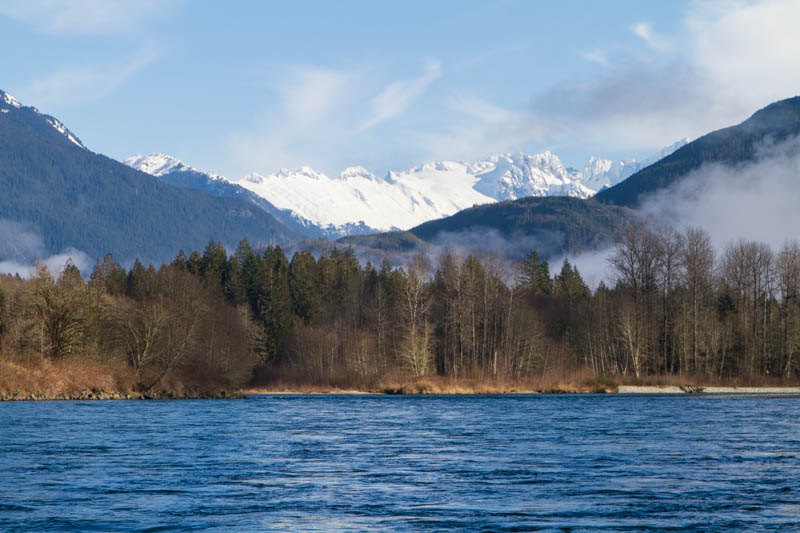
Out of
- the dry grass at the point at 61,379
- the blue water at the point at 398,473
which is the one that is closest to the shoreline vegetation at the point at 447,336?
the dry grass at the point at 61,379

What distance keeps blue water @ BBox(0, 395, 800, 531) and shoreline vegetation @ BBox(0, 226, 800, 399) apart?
3168 cm

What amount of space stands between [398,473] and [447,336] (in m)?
90.3

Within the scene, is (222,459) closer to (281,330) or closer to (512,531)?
(512,531)

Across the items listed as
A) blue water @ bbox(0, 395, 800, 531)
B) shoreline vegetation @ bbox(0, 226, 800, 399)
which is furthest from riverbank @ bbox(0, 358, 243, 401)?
blue water @ bbox(0, 395, 800, 531)

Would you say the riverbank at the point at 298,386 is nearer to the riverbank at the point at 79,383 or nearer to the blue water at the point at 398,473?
the riverbank at the point at 79,383

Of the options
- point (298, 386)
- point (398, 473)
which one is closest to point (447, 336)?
point (298, 386)

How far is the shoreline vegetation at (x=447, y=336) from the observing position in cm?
8106

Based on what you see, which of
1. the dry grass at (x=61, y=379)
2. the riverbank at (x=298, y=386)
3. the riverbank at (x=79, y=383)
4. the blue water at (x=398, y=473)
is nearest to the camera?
the blue water at (x=398, y=473)

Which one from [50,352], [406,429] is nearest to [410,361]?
[50,352]

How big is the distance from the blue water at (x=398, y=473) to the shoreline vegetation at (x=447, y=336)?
Answer: 3168cm

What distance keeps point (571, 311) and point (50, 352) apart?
254 ft

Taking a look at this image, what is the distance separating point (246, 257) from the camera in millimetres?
160625

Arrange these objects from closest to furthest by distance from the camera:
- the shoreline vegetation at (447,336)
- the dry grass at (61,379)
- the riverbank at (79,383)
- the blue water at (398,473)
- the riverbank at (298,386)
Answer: the blue water at (398,473) → the dry grass at (61,379) → the riverbank at (79,383) → the riverbank at (298,386) → the shoreline vegetation at (447,336)

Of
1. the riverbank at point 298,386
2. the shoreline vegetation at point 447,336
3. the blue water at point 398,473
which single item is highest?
the shoreline vegetation at point 447,336
